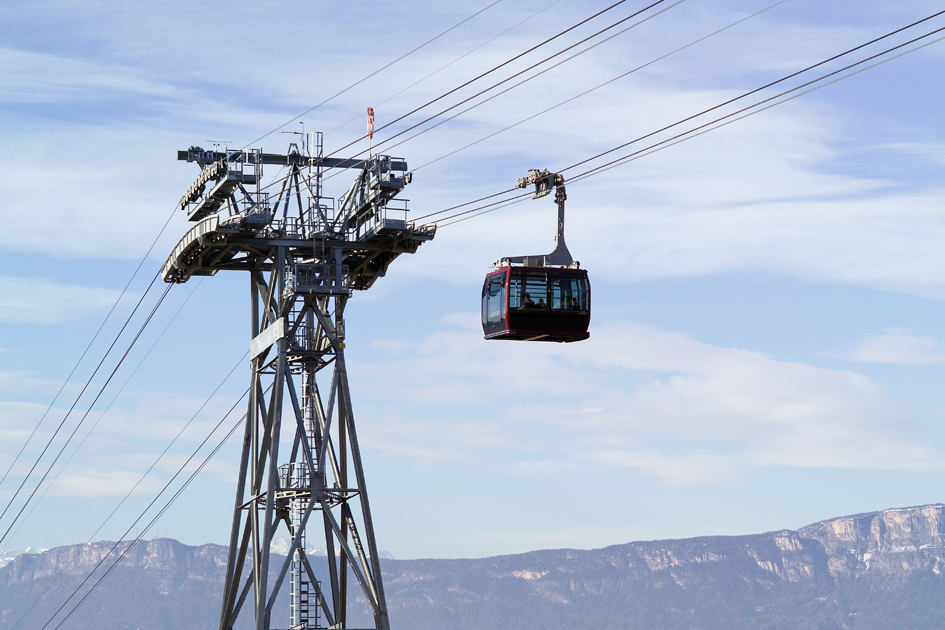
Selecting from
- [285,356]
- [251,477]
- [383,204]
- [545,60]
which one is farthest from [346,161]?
[545,60]

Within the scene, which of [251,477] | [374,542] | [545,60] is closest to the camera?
[545,60]

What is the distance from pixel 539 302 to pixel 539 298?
133 mm

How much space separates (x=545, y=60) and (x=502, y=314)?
11.9 meters

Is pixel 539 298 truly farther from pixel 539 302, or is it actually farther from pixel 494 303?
pixel 494 303

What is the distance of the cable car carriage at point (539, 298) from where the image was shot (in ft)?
148

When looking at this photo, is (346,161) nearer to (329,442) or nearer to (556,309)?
(329,442)

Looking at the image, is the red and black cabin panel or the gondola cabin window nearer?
the red and black cabin panel

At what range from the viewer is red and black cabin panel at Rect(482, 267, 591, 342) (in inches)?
1770

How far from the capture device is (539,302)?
148 feet

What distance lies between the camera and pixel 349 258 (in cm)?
5938

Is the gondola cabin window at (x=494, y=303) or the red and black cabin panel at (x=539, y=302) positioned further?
the gondola cabin window at (x=494, y=303)

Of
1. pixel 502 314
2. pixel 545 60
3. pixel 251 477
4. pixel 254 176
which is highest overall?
pixel 254 176

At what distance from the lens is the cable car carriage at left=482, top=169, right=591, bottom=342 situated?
148 feet

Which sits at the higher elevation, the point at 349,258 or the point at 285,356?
the point at 349,258
